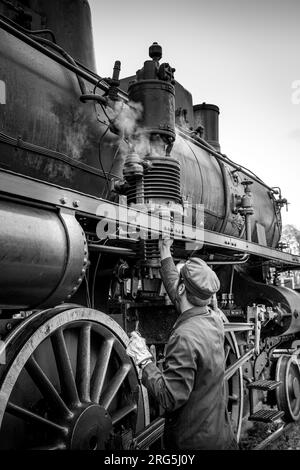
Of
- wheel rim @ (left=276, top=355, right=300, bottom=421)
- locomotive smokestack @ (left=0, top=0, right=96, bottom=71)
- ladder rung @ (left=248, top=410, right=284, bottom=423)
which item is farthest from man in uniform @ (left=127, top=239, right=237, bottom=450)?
wheel rim @ (left=276, top=355, right=300, bottom=421)

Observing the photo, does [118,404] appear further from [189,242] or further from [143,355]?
[189,242]

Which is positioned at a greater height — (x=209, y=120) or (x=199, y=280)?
(x=209, y=120)

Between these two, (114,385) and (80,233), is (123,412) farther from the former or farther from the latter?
(80,233)

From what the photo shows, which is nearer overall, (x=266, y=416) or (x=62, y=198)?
(x=62, y=198)

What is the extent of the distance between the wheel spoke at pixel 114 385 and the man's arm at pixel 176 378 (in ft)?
2.31

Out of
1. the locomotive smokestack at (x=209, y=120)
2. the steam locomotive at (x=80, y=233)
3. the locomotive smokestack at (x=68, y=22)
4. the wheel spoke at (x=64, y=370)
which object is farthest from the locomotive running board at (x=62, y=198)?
the locomotive smokestack at (x=209, y=120)

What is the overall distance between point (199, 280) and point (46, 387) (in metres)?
0.90

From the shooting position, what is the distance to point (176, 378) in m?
1.95

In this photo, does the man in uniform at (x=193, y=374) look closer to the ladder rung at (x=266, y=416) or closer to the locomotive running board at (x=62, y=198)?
the locomotive running board at (x=62, y=198)

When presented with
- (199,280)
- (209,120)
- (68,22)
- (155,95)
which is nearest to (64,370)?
(199,280)

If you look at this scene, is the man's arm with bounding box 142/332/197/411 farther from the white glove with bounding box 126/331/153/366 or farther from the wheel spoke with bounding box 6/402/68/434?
the wheel spoke with bounding box 6/402/68/434

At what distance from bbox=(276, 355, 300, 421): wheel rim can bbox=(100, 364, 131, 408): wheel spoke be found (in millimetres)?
2879

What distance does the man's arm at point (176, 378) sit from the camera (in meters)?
1.94
